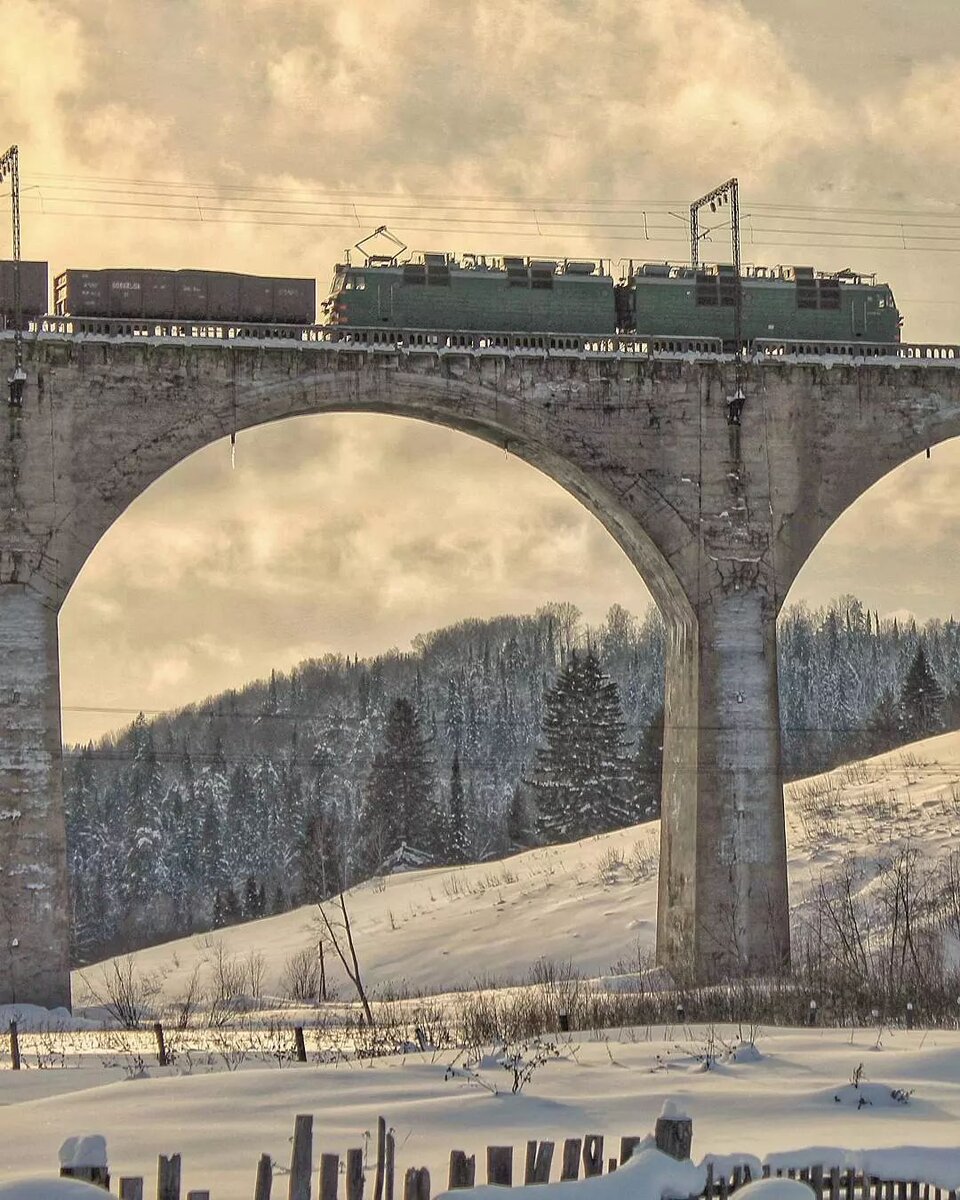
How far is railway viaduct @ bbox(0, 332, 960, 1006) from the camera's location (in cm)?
3612

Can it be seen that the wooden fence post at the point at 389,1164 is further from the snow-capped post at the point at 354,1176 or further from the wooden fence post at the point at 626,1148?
the wooden fence post at the point at 626,1148

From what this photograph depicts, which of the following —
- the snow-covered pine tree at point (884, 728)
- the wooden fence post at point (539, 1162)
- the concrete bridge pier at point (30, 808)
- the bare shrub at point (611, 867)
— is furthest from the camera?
the snow-covered pine tree at point (884, 728)

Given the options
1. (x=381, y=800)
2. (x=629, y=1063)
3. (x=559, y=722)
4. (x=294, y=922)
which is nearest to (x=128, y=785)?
(x=381, y=800)

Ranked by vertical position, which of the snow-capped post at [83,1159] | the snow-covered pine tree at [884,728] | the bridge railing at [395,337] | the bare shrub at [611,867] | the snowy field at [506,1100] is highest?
the bridge railing at [395,337]

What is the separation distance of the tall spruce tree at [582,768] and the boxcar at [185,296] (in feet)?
160

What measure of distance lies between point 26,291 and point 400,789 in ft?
189

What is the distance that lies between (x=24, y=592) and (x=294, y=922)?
109 feet

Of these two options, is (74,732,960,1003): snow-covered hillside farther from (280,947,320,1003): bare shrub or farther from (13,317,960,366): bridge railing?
(13,317,960,366): bridge railing

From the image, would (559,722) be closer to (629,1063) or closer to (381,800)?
(381,800)

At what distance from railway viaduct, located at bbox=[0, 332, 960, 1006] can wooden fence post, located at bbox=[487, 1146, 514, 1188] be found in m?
24.3

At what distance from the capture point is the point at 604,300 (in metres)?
40.6

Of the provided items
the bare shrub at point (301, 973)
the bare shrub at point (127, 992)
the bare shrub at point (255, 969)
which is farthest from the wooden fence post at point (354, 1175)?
the bare shrub at point (255, 969)

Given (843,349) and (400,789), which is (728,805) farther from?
(400,789)

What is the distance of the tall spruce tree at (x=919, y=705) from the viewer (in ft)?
314
